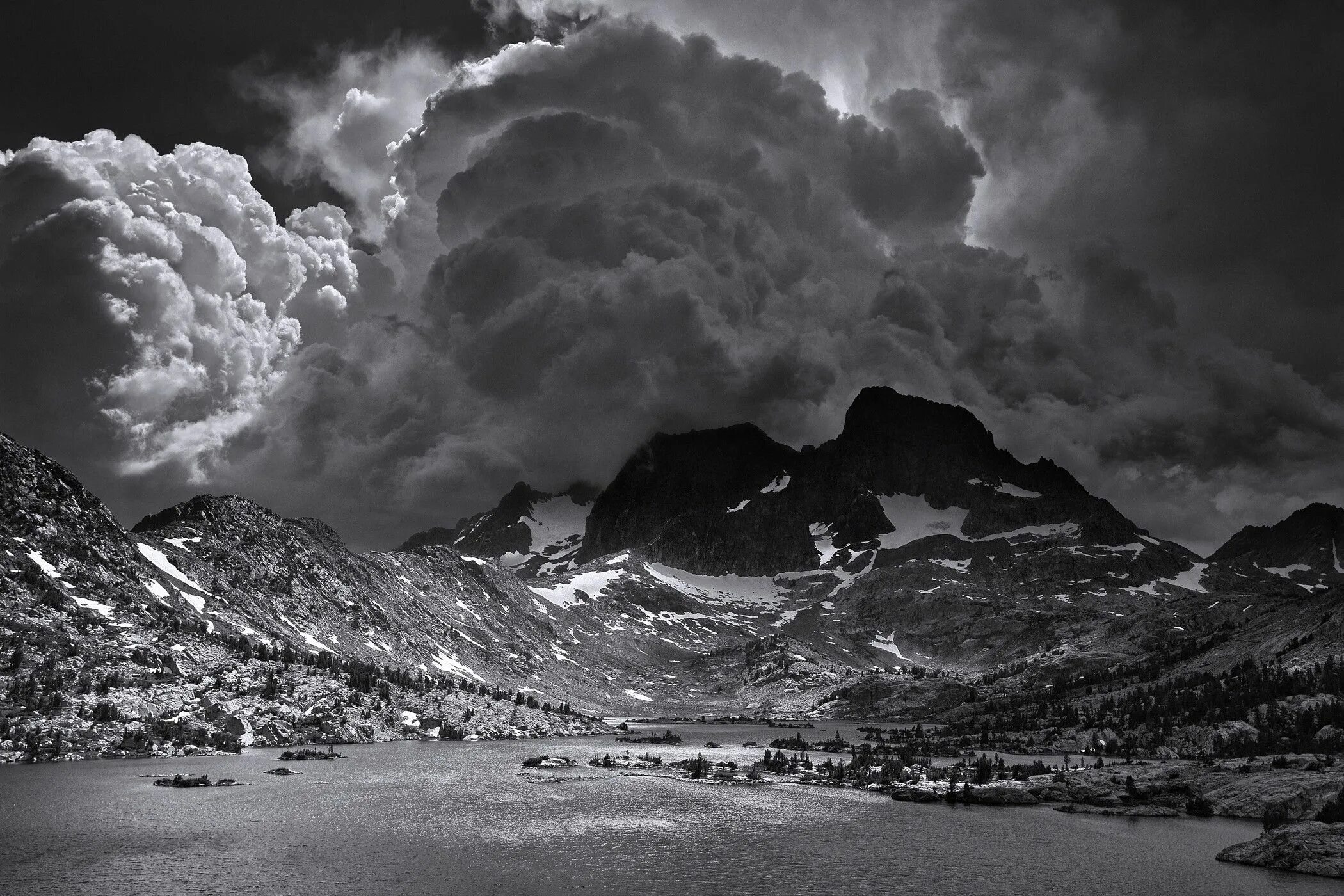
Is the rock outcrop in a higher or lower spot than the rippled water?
higher

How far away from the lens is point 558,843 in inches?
4045

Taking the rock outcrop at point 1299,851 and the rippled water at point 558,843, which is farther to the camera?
the rock outcrop at point 1299,851

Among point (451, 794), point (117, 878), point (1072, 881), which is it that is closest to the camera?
point (117, 878)

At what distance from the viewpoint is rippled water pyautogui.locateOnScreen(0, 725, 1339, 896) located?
83688 mm

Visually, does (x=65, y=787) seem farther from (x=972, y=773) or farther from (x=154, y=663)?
(x=972, y=773)

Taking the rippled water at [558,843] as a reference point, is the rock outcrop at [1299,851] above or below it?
above

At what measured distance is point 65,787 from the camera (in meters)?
128

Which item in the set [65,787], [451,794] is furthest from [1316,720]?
[65,787]

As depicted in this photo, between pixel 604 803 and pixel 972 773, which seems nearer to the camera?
pixel 604 803

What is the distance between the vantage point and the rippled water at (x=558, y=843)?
83.7 metres

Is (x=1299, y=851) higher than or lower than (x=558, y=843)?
higher

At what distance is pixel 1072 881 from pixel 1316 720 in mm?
129561

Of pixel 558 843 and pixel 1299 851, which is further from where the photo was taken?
pixel 558 843

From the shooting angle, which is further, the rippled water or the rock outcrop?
the rock outcrop
